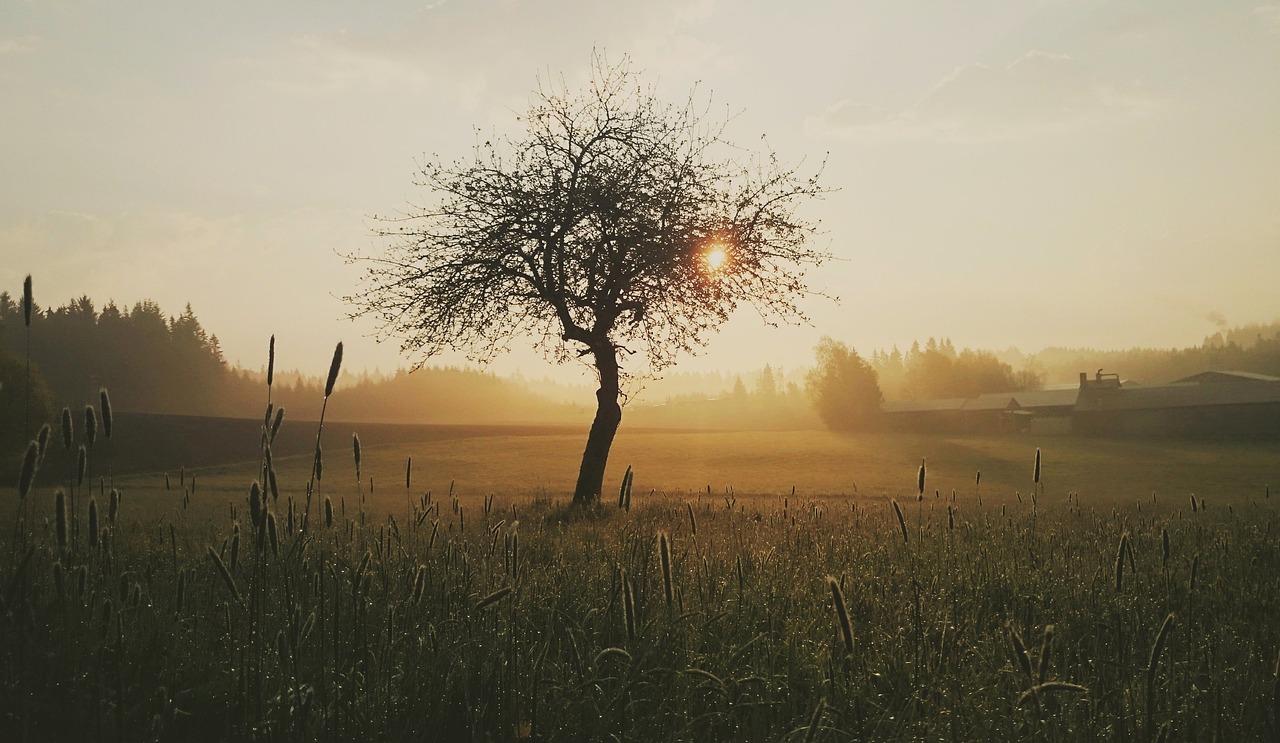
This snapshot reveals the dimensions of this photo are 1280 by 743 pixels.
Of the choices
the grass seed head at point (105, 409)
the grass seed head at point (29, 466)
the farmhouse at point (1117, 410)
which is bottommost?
the farmhouse at point (1117, 410)

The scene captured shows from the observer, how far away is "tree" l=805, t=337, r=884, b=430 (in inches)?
3839

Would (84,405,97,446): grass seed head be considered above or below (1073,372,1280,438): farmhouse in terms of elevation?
above

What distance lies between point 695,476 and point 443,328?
25.7m

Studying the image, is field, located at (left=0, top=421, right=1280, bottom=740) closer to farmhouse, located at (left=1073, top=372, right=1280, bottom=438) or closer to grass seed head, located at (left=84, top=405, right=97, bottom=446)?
grass seed head, located at (left=84, top=405, right=97, bottom=446)

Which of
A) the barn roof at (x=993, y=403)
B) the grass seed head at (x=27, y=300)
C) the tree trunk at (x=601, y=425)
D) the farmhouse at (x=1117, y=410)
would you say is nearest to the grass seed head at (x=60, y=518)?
the grass seed head at (x=27, y=300)

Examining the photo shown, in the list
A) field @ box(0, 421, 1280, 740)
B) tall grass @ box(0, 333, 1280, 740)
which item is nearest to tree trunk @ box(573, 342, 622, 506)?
field @ box(0, 421, 1280, 740)

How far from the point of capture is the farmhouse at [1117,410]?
69.2 metres

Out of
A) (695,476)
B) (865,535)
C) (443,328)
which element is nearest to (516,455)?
(695,476)

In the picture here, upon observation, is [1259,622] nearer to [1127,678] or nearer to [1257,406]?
[1127,678]

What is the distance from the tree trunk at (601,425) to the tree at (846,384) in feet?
266

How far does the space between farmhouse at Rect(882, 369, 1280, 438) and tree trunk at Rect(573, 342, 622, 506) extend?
7249 cm

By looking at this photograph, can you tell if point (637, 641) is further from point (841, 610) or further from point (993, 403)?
point (993, 403)

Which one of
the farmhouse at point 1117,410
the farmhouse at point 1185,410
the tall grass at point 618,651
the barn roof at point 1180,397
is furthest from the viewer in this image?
the barn roof at point 1180,397

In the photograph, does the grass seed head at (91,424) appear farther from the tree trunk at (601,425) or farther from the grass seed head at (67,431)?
the tree trunk at (601,425)
